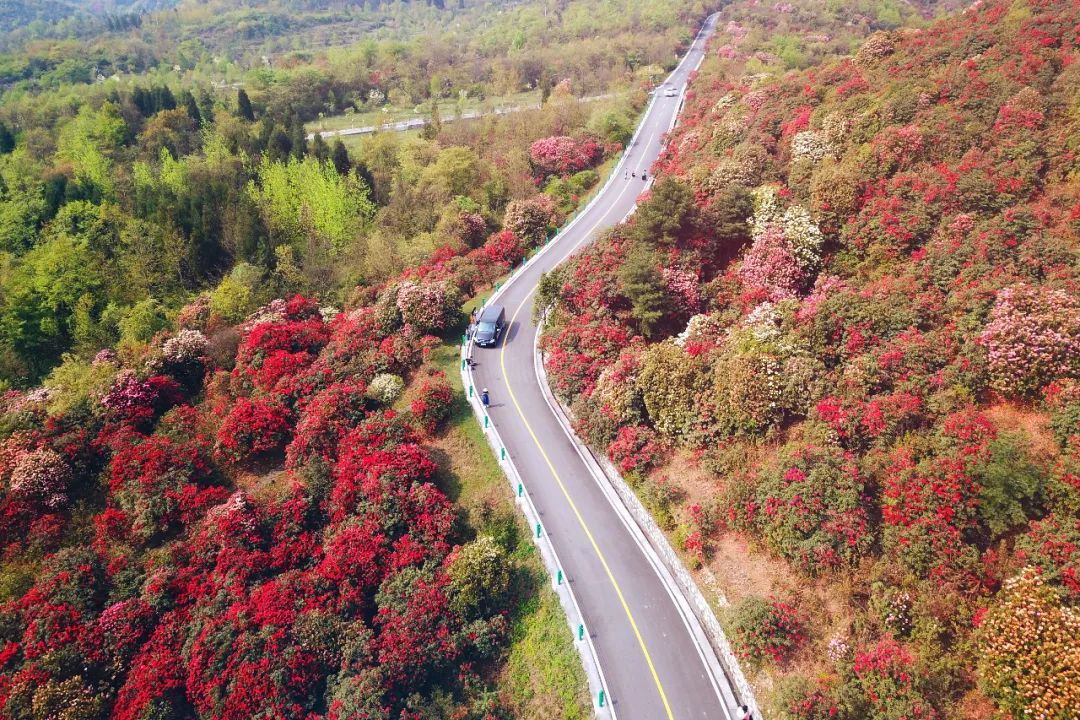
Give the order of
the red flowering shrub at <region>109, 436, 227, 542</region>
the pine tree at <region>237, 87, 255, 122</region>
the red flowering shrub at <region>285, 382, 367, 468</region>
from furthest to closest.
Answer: the pine tree at <region>237, 87, 255, 122</region> < the red flowering shrub at <region>285, 382, 367, 468</region> < the red flowering shrub at <region>109, 436, 227, 542</region>

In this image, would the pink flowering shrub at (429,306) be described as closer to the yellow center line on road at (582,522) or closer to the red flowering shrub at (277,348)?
the yellow center line on road at (582,522)

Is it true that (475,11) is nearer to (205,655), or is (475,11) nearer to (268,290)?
(268,290)

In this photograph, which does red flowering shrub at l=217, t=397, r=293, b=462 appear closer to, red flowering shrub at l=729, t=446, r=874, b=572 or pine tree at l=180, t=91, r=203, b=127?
red flowering shrub at l=729, t=446, r=874, b=572

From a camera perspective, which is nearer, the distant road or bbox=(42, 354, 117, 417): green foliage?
bbox=(42, 354, 117, 417): green foliage

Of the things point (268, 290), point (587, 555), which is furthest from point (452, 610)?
point (268, 290)

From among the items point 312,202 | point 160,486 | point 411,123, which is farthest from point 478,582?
point 411,123

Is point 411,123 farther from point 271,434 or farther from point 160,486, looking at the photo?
point 160,486

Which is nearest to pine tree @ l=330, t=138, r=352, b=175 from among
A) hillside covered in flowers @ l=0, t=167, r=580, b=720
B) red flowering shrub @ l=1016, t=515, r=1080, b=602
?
hillside covered in flowers @ l=0, t=167, r=580, b=720
